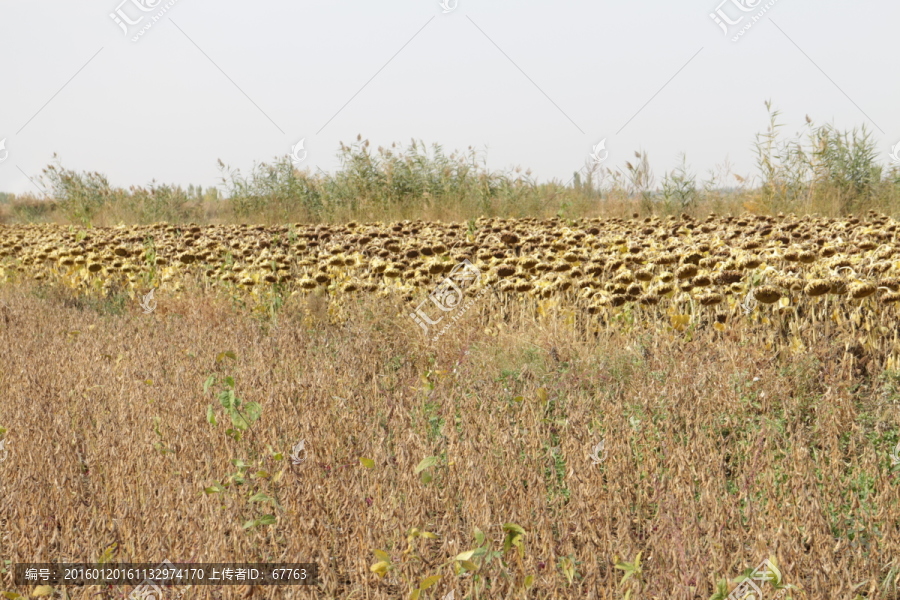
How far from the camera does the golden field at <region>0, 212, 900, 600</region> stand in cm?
209

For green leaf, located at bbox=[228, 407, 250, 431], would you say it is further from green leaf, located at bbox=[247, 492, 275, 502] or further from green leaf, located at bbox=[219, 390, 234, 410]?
green leaf, located at bbox=[247, 492, 275, 502]

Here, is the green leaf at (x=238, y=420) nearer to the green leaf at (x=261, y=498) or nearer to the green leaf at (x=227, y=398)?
the green leaf at (x=227, y=398)

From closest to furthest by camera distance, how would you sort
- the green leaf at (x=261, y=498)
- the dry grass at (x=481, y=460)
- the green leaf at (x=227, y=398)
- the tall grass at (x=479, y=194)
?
1. the dry grass at (x=481, y=460)
2. the green leaf at (x=261, y=498)
3. the green leaf at (x=227, y=398)
4. the tall grass at (x=479, y=194)

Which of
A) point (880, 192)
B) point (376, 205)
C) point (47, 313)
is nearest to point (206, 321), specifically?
point (47, 313)

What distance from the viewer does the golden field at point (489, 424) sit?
2.09 metres

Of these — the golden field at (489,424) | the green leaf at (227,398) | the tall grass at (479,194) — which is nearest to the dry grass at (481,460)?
the golden field at (489,424)

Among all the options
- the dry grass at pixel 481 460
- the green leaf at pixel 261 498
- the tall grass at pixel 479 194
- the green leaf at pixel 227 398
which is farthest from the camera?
the tall grass at pixel 479 194

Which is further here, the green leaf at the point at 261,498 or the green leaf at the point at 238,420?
the green leaf at the point at 238,420

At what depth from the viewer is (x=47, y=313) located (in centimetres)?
613

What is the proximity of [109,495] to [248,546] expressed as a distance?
2.39ft

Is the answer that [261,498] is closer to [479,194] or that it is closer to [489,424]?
[489,424]

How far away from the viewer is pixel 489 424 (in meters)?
3.02

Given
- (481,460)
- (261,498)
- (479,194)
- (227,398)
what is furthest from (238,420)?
(479,194)

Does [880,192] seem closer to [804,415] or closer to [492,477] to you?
[804,415]
